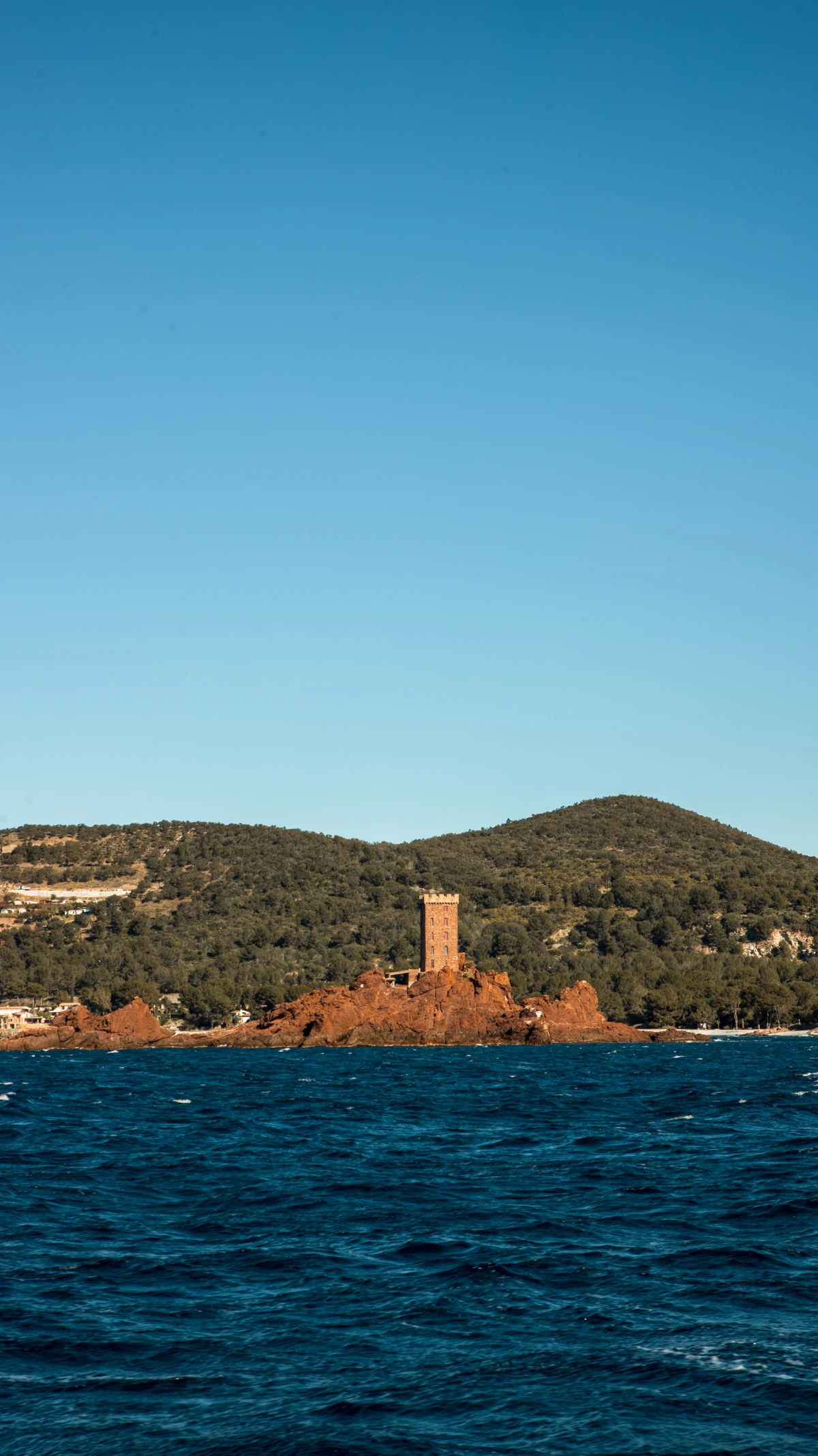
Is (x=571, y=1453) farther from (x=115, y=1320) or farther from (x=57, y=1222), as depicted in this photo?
(x=57, y=1222)

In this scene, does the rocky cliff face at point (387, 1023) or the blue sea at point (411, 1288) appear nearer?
the blue sea at point (411, 1288)

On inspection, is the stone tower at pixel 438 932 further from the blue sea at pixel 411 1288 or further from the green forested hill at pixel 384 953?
the blue sea at pixel 411 1288

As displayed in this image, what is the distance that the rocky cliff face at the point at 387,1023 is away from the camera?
138 m

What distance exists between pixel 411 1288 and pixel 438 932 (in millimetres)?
132316

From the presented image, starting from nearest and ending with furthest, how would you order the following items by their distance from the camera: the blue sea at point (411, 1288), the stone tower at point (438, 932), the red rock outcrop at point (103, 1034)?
the blue sea at point (411, 1288) < the red rock outcrop at point (103, 1034) < the stone tower at point (438, 932)

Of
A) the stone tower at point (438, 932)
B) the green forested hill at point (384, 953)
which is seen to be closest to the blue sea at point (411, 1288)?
the stone tower at point (438, 932)

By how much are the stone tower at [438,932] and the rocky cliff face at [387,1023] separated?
431 inches

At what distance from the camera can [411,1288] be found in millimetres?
27703

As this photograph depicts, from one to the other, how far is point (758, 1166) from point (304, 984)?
127547 millimetres

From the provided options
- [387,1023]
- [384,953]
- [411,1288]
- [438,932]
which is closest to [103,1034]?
[387,1023]

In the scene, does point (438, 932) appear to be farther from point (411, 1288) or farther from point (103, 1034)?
point (411, 1288)

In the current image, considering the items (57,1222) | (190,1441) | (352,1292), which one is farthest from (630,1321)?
(57,1222)

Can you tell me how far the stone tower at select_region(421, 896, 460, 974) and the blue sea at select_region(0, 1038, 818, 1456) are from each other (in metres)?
97.4

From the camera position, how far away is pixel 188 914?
194 m
